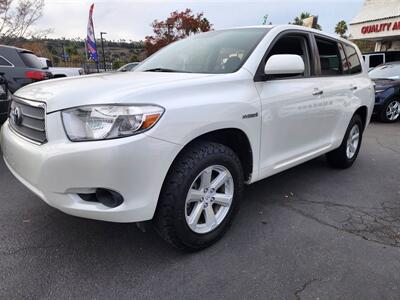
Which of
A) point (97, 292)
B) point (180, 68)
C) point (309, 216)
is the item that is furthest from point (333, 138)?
point (97, 292)

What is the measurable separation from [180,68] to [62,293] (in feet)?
6.70

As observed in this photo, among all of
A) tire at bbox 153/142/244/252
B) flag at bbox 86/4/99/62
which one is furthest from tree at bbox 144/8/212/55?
tire at bbox 153/142/244/252

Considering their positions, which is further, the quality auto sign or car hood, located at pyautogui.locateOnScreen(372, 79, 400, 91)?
the quality auto sign

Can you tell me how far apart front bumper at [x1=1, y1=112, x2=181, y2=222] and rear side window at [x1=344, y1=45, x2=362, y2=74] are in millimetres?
3246

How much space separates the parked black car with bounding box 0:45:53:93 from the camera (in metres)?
6.75

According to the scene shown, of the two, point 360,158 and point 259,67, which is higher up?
point 259,67

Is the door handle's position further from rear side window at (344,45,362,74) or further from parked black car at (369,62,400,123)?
parked black car at (369,62,400,123)

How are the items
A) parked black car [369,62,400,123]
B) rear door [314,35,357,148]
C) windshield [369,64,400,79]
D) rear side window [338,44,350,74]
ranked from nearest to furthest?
rear door [314,35,357,148] < rear side window [338,44,350,74] < parked black car [369,62,400,123] < windshield [369,64,400,79]

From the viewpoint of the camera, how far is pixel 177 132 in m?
2.15

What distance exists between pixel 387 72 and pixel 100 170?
9.70 metres

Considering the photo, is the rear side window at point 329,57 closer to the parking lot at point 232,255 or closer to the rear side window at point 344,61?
the rear side window at point 344,61

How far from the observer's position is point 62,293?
6.88ft

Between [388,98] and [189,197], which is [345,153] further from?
[388,98]

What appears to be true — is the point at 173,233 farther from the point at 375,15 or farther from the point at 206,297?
the point at 375,15
